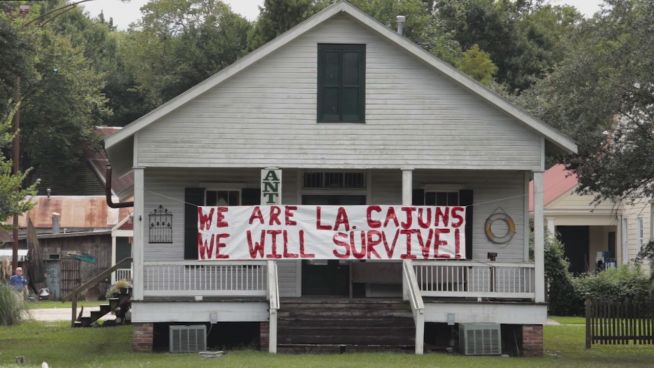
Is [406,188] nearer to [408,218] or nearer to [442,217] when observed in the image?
[408,218]

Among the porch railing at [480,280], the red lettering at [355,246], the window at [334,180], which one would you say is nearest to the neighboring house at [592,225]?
the window at [334,180]

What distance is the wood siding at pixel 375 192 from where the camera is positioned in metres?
29.1

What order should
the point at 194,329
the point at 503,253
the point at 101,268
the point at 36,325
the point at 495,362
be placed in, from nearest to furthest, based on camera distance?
the point at 495,362 < the point at 194,329 < the point at 503,253 < the point at 36,325 < the point at 101,268

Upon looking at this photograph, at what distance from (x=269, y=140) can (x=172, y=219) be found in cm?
366

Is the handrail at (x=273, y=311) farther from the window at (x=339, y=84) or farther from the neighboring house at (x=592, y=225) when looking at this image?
the neighboring house at (x=592, y=225)

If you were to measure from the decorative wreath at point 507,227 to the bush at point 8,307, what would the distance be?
13.3 meters

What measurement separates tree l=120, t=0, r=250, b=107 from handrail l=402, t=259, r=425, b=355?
50.6m

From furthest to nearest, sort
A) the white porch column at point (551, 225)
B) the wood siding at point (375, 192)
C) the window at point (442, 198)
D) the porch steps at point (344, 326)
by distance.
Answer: the white porch column at point (551, 225), the window at point (442, 198), the wood siding at point (375, 192), the porch steps at point (344, 326)

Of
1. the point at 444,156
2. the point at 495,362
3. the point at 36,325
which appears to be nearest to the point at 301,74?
the point at 444,156

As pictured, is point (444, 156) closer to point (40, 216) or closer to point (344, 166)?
point (344, 166)

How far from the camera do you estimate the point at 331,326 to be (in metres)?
26.0

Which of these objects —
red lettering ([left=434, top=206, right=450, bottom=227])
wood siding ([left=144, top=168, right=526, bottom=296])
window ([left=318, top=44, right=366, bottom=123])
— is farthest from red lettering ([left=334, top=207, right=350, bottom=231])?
wood siding ([left=144, top=168, right=526, bottom=296])

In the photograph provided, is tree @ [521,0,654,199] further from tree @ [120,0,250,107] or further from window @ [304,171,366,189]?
tree @ [120,0,250,107]

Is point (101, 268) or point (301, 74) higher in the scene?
point (301, 74)
